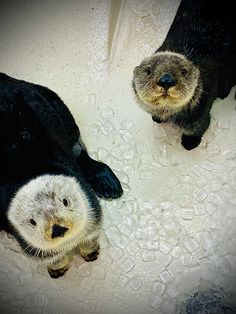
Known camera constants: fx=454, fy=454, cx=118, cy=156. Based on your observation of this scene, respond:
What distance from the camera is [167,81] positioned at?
1910 mm

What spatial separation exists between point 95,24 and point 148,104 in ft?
3.31

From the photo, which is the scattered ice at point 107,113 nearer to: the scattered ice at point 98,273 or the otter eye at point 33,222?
the scattered ice at point 98,273

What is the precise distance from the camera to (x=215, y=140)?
251cm

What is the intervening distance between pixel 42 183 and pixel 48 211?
5.0 inches

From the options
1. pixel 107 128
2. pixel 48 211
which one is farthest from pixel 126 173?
pixel 48 211

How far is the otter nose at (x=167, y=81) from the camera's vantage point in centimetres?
191

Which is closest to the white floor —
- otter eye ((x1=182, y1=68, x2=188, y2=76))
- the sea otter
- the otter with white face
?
the sea otter

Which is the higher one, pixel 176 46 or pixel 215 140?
pixel 176 46

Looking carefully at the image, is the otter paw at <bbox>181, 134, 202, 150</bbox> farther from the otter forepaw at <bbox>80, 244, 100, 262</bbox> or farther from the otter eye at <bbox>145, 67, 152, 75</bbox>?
the otter forepaw at <bbox>80, 244, 100, 262</bbox>

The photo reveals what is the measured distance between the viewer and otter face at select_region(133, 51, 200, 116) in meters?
1.94

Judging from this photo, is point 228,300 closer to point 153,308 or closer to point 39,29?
point 153,308

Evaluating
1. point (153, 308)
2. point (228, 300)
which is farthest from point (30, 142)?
point (228, 300)

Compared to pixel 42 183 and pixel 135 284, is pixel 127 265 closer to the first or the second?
pixel 135 284

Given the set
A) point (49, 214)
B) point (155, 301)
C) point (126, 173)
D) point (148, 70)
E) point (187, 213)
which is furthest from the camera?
point (126, 173)
